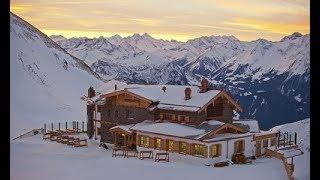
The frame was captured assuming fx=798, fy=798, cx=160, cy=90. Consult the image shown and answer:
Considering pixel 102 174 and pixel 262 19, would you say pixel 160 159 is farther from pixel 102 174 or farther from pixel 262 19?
pixel 262 19

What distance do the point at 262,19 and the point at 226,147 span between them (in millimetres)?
886

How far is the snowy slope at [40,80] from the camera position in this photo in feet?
17.4

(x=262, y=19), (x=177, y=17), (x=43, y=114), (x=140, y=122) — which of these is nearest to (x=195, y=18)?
(x=177, y=17)

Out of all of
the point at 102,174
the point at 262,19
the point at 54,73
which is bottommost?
the point at 102,174

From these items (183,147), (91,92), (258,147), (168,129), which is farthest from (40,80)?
(258,147)

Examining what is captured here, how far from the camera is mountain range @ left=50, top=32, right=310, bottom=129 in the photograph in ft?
17.4

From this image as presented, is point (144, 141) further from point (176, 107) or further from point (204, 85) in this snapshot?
point (204, 85)

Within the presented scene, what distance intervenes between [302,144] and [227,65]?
725 millimetres

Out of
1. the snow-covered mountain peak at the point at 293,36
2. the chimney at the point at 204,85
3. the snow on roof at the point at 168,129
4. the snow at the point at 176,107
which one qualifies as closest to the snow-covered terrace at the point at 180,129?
the snow on roof at the point at 168,129

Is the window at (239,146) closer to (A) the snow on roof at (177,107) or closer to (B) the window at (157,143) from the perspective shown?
(A) the snow on roof at (177,107)

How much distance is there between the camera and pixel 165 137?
17.3ft

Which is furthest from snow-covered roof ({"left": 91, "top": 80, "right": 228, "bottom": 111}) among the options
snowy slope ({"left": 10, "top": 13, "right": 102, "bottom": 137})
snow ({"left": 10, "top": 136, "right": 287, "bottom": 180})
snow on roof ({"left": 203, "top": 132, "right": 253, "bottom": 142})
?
snow ({"left": 10, "top": 136, "right": 287, "bottom": 180})

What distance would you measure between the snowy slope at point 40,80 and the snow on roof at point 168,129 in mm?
429

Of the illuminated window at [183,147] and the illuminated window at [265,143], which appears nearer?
the illuminated window at [183,147]
